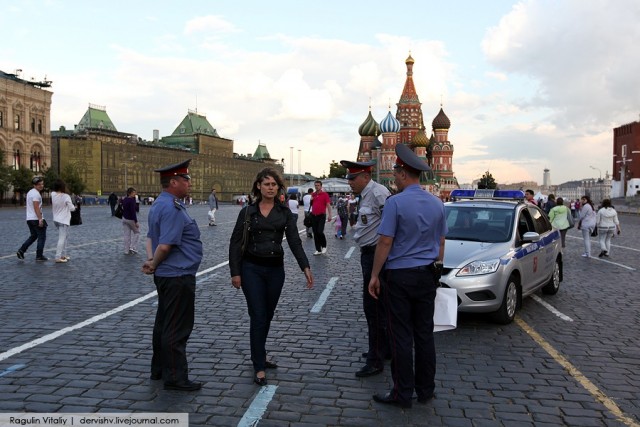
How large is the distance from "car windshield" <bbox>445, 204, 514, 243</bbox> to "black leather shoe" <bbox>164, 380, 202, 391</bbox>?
460 centimetres

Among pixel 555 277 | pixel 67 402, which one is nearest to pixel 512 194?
pixel 555 277

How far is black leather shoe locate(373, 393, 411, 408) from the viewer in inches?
173

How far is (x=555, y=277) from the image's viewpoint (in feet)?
31.0

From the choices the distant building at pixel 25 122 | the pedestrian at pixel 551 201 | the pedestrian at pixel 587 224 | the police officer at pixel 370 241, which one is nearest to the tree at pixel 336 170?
the distant building at pixel 25 122

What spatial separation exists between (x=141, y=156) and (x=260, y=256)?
353 ft

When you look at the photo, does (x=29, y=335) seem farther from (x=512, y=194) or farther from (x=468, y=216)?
(x=512, y=194)

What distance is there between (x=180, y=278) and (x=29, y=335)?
279 centimetres

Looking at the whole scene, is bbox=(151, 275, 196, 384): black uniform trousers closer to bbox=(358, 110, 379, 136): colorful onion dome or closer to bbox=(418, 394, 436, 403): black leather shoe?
bbox=(418, 394, 436, 403): black leather shoe

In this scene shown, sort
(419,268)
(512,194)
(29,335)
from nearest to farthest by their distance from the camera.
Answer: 1. (419,268)
2. (29,335)
3. (512,194)

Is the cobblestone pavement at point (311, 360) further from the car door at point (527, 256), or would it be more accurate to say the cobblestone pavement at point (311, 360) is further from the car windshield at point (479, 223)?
the car windshield at point (479, 223)

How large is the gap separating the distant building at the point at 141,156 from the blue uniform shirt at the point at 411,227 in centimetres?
9377

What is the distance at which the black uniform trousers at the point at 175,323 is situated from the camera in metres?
4.70

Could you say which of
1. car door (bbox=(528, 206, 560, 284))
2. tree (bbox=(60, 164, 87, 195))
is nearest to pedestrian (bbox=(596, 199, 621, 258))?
car door (bbox=(528, 206, 560, 284))

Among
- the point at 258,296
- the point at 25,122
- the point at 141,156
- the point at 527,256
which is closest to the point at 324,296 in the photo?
the point at 527,256
